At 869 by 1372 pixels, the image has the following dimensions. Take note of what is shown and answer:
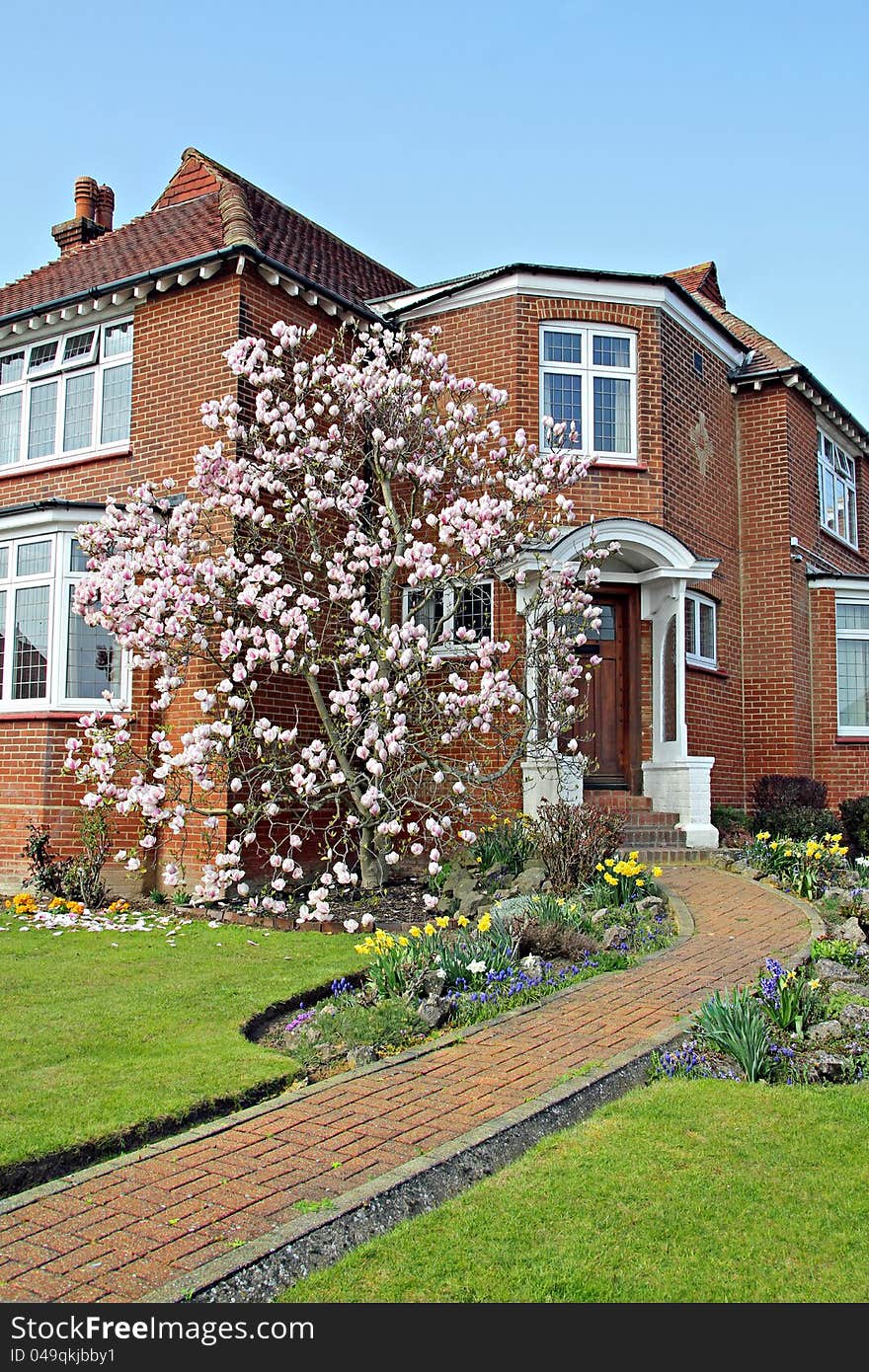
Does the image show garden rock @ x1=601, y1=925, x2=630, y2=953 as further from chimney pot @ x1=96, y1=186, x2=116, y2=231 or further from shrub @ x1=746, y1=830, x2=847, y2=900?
chimney pot @ x1=96, y1=186, x2=116, y2=231

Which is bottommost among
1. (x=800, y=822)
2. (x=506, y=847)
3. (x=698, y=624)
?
(x=506, y=847)

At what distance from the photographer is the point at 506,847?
38.7 ft

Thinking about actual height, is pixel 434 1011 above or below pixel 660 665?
below

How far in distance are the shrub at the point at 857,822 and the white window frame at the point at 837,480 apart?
5.32m

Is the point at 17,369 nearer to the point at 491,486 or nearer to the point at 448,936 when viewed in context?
the point at 491,486

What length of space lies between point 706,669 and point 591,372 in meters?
4.44

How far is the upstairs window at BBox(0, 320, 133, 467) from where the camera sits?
14.1 m

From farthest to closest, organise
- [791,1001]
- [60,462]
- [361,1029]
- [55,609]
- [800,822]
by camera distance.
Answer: [800,822]
[60,462]
[55,609]
[361,1029]
[791,1001]

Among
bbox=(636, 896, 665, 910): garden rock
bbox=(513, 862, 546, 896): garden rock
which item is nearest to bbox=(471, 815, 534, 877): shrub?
bbox=(513, 862, 546, 896): garden rock

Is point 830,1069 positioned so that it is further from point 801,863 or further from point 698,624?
point 698,624

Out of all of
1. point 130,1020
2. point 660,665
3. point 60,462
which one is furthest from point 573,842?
point 60,462

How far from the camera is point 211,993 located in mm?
7676

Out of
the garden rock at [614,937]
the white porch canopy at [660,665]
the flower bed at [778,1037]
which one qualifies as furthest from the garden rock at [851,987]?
the white porch canopy at [660,665]

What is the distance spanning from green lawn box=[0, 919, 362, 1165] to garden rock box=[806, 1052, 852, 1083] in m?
2.69
